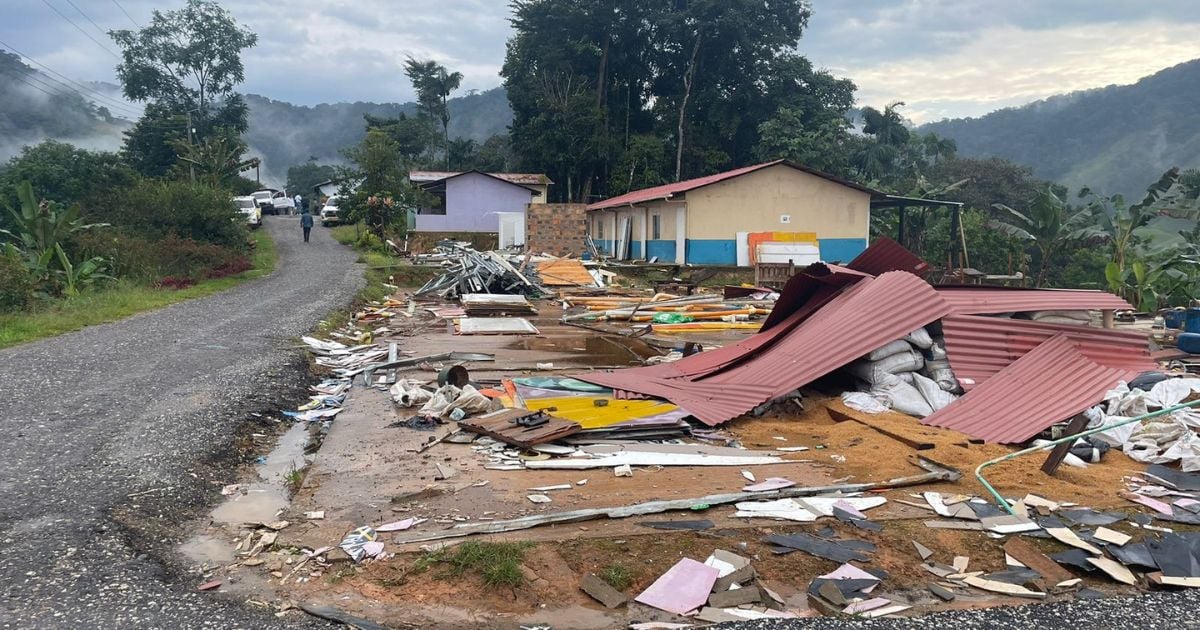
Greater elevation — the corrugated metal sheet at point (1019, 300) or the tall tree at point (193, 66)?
the tall tree at point (193, 66)

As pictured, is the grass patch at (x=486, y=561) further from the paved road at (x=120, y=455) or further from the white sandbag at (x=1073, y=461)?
the white sandbag at (x=1073, y=461)

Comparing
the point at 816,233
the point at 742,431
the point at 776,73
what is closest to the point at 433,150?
the point at 776,73

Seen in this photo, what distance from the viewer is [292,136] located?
145375 mm

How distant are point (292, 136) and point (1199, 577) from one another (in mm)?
156950

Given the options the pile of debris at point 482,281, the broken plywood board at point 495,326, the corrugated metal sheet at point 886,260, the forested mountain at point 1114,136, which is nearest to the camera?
the corrugated metal sheet at point 886,260

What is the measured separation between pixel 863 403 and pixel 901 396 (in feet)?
1.25

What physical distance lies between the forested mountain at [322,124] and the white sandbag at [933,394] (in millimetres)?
116637

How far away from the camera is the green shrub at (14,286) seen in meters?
14.4

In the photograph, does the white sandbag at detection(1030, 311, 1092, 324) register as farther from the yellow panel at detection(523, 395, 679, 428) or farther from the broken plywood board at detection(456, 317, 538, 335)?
the broken plywood board at detection(456, 317, 538, 335)

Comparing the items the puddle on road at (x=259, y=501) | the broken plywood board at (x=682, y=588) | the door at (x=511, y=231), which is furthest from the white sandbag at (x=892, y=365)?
the door at (x=511, y=231)

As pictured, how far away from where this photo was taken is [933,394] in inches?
314

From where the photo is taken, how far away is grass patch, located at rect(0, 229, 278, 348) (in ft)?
40.4

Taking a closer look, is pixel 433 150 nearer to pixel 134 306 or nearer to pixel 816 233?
pixel 816 233

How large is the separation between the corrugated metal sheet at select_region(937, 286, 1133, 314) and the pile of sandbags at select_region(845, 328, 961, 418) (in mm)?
579
